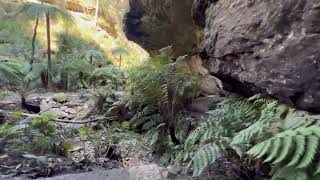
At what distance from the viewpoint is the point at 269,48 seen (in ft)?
8.40

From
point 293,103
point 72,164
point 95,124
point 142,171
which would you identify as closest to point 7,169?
point 72,164

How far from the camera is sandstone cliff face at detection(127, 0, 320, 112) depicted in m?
2.19

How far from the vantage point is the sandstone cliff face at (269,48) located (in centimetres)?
219

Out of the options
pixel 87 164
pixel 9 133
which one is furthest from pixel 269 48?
pixel 9 133

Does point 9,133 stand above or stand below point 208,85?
below

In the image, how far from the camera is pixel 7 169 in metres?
3.59

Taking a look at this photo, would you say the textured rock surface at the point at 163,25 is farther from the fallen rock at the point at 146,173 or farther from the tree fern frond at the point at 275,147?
the tree fern frond at the point at 275,147

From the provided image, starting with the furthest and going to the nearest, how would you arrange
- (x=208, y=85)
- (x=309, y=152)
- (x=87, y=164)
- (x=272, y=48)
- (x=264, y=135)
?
(x=208, y=85), (x=87, y=164), (x=272, y=48), (x=264, y=135), (x=309, y=152)

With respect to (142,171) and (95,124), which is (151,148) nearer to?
(142,171)

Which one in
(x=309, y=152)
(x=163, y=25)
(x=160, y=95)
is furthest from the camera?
(x=163, y=25)

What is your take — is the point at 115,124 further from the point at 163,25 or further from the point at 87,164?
the point at 163,25

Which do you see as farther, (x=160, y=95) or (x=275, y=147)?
(x=160, y=95)

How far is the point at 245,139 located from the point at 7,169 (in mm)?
2671

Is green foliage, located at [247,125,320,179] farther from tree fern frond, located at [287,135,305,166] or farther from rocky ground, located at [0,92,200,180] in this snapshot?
rocky ground, located at [0,92,200,180]
